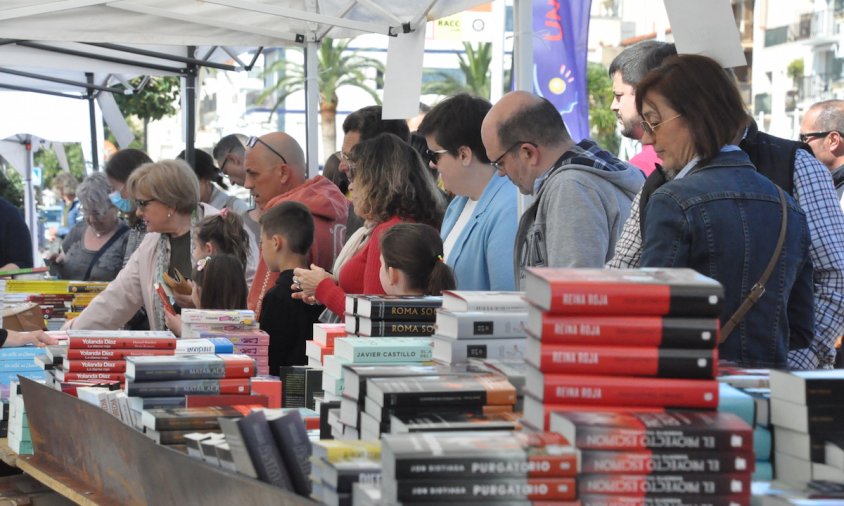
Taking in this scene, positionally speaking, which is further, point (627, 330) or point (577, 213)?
point (577, 213)

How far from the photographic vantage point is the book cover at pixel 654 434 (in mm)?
1896

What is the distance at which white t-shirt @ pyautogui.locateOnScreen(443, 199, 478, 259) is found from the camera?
4.40 metres

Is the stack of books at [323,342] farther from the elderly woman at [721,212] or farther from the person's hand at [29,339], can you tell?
the person's hand at [29,339]

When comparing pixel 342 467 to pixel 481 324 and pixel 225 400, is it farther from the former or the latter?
pixel 225 400

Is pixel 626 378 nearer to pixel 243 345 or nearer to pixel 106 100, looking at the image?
pixel 243 345

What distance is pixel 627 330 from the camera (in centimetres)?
201

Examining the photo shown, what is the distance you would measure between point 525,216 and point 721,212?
1001 mm

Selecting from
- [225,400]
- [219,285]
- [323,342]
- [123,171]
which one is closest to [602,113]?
[123,171]

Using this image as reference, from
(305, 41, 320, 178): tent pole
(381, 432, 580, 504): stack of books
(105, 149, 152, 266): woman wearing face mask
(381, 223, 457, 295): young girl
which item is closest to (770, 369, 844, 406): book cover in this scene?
(381, 432, 580, 504): stack of books

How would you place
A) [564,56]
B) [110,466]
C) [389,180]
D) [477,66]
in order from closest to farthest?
1. [110,466]
2. [389,180]
3. [564,56]
4. [477,66]

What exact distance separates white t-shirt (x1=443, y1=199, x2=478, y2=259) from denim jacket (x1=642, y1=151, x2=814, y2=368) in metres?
1.52

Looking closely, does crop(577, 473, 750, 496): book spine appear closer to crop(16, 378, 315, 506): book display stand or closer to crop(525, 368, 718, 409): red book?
crop(525, 368, 718, 409): red book

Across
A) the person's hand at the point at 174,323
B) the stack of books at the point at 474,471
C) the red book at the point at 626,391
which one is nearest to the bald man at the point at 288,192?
the person's hand at the point at 174,323

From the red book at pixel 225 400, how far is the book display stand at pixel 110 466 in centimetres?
19
